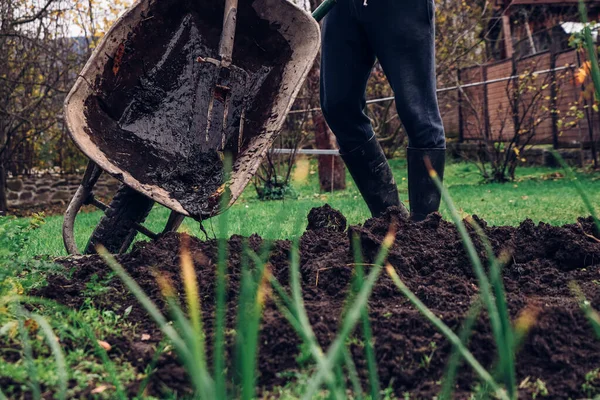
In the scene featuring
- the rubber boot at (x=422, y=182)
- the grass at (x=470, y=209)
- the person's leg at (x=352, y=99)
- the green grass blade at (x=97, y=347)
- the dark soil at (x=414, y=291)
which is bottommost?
the grass at (x=470, y=209)

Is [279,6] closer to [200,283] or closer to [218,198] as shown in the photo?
[218,198]

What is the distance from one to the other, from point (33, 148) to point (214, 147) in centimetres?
840

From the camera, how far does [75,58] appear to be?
949 centimetres

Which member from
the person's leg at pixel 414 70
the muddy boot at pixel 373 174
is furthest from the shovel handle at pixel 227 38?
the muddy boot at pixel 373 174

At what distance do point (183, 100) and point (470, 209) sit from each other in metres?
3.34

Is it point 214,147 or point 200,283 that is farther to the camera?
point 214,147

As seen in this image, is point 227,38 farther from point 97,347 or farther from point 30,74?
point 30,74

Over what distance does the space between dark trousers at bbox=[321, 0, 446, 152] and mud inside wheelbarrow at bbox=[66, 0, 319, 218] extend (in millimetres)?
226

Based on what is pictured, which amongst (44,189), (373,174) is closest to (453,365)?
(373,174)

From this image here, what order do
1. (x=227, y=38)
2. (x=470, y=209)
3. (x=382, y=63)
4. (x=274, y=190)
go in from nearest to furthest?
(x=227, y=38)
(x=382, y=63)
(x=470, y=209)
(x=274, y=190)

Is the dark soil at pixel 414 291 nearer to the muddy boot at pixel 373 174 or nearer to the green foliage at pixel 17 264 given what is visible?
the green foliage at pixel 17 264

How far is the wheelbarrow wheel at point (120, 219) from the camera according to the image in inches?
104

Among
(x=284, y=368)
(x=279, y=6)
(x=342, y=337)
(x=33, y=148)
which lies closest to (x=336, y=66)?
(x=279, y=6)

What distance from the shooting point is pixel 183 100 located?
112 inches
